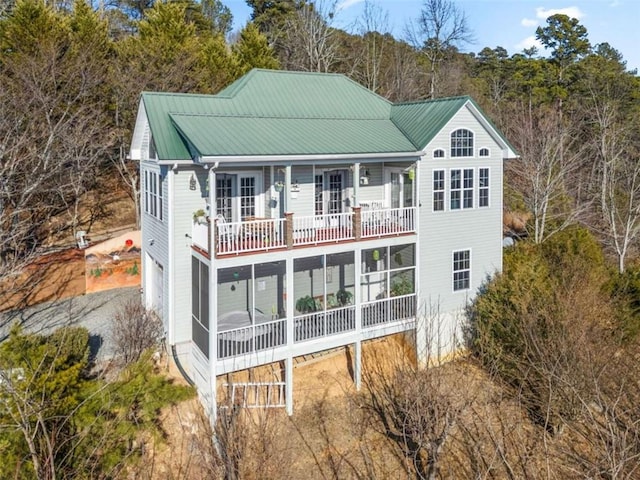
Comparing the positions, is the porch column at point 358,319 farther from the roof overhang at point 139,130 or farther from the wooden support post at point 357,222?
the roof overhang at point 139,130

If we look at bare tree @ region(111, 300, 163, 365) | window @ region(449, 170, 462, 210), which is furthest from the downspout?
window @ region(449, 170, 462, 210)

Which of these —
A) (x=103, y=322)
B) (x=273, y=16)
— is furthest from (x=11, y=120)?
(x=273, y=16)

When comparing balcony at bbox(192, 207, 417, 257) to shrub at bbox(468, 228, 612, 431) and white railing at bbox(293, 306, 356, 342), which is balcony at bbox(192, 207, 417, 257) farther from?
shrub at bbox(468, 228, 612, 431)

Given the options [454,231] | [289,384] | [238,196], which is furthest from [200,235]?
[454,231]

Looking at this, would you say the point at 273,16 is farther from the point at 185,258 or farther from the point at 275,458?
the point at 275,458

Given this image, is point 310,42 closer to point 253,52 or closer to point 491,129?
point 253,52
